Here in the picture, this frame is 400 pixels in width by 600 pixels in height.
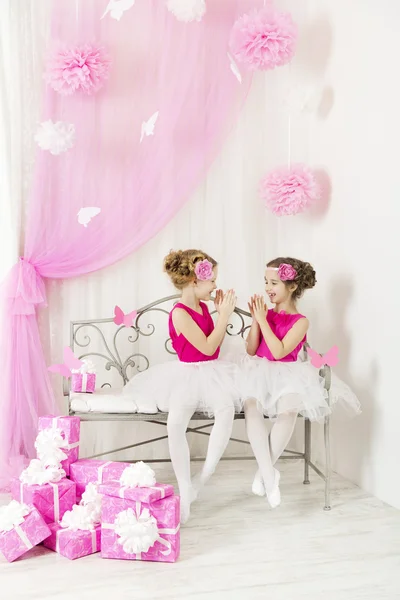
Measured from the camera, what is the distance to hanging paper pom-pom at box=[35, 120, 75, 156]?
3.33m

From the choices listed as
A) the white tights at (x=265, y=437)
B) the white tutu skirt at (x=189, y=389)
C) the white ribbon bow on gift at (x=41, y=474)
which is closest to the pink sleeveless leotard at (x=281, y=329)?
the white tutu skirt at (x=189, y=389)

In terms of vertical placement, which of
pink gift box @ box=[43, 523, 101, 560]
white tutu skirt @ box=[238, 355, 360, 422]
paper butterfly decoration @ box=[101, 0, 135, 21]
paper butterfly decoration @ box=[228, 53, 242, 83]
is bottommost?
pink gift box @ box=[43, 523, 101, 560]

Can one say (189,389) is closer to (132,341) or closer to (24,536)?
(132,341)

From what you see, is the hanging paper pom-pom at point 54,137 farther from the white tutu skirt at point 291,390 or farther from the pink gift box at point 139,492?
the pink gift box at point 139,492

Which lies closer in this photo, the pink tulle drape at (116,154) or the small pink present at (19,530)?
the small pink present at (19,530)

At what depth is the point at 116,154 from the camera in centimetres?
352

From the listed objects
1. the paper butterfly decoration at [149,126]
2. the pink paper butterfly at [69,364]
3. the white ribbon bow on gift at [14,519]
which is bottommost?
the white ribbon bow on gift at [14,519]

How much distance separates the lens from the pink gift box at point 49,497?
2.59 meters

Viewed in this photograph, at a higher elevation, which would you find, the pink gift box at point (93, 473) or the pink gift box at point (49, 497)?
the pink gift box at point (93, 473)

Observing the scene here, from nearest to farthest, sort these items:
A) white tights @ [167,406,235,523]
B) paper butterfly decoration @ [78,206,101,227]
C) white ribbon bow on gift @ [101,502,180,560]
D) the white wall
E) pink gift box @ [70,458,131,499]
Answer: white ribbon bow on gift @ [101,502,180,560] → pink gift box @ [70,458,131,499] → white tights @ [167,406,235,523] → the white wall → paper butterfly decoration @ [78,206,101,227]

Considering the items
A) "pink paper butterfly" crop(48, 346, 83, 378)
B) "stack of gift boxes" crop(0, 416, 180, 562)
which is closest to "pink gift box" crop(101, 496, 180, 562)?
"stack of gift boxes" crop(0, 416, 180, 562)

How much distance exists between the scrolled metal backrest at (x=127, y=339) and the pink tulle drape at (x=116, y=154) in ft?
0.91

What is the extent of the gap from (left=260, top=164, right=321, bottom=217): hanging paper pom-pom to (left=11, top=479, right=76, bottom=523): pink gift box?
175 centimetres

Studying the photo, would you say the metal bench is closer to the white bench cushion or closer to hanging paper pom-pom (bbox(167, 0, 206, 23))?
the white bench cushion
